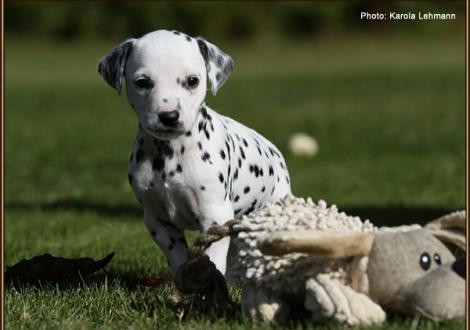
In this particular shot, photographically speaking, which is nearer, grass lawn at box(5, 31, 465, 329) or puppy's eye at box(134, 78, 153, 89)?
puppy's eye at box(134, 78, 153, 89)

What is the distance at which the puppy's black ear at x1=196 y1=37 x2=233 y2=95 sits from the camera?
462 cm

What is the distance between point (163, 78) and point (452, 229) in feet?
4.91

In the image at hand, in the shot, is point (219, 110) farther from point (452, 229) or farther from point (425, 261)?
point (425, 261)

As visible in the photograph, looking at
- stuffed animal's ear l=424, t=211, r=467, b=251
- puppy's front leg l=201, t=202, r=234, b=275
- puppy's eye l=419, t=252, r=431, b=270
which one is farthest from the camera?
puppy's front leg l=201, t=202, r=234, b=275

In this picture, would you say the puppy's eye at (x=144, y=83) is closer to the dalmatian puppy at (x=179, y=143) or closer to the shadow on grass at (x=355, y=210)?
the dalmatian puppy at (x=179, y=143)

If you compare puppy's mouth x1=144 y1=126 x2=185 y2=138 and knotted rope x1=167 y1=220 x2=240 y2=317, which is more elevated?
puppy's mouth x1=144 y1=126 x2=185 y2=138

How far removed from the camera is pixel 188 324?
13.2ft

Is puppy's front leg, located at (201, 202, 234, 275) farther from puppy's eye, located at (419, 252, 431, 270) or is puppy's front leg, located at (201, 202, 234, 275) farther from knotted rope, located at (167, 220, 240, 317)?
puppy's eye, located at (419, 252, 431, 270)

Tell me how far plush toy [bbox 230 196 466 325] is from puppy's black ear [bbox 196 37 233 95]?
0.79 meters

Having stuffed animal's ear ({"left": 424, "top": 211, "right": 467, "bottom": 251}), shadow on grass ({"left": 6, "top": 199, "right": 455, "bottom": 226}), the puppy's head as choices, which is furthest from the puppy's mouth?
shadow on grass ({"left": 6, "top": 199, "right": 455, "bottom": 226})

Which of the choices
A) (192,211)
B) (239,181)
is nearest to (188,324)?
(192,211)

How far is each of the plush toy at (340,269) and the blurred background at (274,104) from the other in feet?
9.86

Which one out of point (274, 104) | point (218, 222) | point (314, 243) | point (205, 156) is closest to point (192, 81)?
point (205, 156)

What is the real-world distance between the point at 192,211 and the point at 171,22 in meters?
29.7
